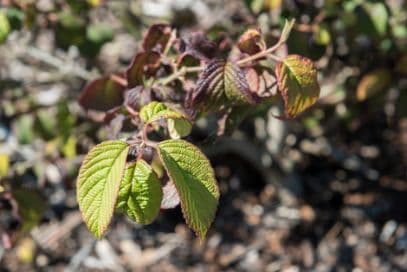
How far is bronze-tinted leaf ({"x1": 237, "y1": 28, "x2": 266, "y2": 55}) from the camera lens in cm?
108

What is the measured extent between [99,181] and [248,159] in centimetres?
136

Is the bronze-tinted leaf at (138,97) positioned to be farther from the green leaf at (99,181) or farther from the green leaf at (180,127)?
the green leaf at (99,181)

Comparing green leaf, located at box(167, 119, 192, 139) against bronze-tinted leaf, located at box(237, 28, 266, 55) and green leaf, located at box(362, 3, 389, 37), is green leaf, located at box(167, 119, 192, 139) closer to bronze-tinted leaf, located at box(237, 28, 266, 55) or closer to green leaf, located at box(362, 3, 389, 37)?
bronze-tinted leaf, located at box(237, 28, 266, 55)

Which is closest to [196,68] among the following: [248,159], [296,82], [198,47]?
[198,47]

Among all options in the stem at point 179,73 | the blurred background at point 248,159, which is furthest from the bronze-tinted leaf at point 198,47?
the blurred background at point 248,159

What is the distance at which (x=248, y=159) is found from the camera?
87.2 inches

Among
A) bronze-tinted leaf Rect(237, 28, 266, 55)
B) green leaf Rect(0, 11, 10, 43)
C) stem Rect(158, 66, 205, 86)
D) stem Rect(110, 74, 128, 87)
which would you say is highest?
bronze-tinted leaf Rect(237, 28, 266, 55)

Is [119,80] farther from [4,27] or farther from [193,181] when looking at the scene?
[193,181]

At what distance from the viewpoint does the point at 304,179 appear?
2268 mm

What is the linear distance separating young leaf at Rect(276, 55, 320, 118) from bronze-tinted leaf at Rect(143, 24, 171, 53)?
0.85 feet

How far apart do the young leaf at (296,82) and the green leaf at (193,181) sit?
0.63 ft

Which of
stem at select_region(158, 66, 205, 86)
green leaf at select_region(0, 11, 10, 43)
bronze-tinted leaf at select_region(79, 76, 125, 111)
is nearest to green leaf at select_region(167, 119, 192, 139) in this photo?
stem at select_region(158, 66, 205, 86)

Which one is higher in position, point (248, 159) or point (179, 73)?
point (179, 73)

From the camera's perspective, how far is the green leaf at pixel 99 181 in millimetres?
860
